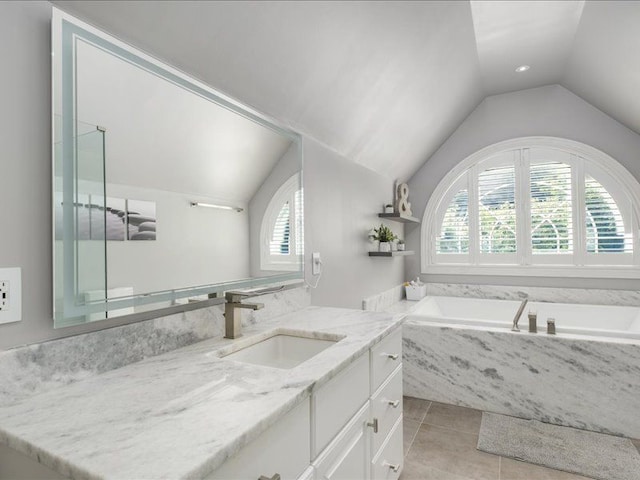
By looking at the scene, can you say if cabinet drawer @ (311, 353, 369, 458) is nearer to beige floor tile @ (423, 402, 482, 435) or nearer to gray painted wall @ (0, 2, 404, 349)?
gray painted wall @ (0, 2, 404, 349)

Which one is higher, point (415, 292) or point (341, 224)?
point (341, 224)

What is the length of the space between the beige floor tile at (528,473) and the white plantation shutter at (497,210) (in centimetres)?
226

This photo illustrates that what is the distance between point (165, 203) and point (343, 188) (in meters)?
1.60

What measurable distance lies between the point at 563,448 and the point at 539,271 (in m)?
1.91

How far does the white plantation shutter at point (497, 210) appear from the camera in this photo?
379cm

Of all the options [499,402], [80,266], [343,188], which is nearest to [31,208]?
[80,266]

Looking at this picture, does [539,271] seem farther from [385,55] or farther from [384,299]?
[385,55]

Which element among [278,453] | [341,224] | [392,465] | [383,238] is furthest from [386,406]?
[383,238]

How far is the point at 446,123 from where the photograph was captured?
144 inches

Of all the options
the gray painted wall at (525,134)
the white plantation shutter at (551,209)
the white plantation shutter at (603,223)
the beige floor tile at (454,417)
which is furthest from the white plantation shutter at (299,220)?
the white plantation shutter at (603,223)

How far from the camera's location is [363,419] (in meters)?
1.36

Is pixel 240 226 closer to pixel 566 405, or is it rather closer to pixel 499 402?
pixel 499 402

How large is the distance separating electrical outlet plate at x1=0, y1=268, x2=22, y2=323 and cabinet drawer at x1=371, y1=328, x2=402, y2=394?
115 centimetres

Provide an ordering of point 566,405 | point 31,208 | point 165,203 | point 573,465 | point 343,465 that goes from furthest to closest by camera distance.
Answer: point 566,405 → point 573,465 → point 165,203 → point 343,465 → point 31,208
